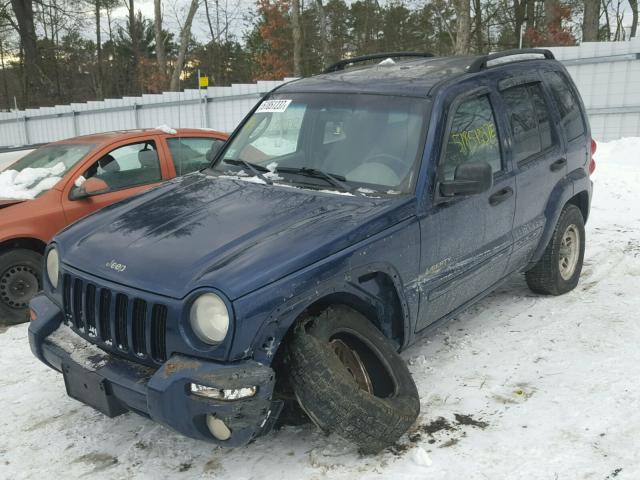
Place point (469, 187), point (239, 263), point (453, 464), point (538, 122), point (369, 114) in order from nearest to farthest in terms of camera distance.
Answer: point (239, 263), point (453, 464), point (469, 187), point (369, 114), point (538, 122)

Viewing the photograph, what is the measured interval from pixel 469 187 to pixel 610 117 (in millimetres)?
9962

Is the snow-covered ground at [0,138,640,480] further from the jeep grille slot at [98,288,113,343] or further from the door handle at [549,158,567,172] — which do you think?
the door handle at [549,158,567,172]

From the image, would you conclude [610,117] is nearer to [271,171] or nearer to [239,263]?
[271,171]

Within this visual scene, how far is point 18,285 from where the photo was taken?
5344 mm

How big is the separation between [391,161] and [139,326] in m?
1.74

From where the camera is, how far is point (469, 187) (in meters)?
3.52

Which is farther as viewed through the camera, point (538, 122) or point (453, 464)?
point (538, 122)

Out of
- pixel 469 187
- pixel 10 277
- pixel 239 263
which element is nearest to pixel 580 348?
pixel 469 187

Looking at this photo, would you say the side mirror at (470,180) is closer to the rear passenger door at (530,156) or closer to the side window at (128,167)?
the rear passenger door at (530,156)

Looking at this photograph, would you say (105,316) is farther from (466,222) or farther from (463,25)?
(463,25)

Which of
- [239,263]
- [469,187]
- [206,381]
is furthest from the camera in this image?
[469,187]

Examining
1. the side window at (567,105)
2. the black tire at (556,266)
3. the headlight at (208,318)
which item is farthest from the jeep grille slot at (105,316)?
Result: the side window at (567,105)

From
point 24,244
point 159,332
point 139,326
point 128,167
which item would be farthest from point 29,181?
point 159,332

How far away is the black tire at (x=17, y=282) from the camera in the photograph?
526 centimetres
